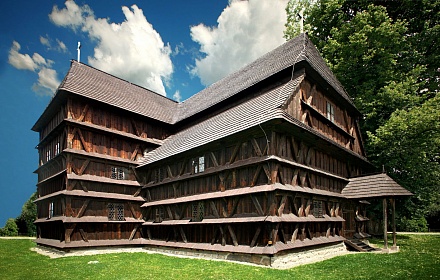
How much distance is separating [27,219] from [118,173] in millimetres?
23541

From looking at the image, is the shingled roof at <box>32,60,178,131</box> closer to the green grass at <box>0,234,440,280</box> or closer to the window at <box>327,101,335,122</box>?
the green grass at <box>0,234,440,280</box>

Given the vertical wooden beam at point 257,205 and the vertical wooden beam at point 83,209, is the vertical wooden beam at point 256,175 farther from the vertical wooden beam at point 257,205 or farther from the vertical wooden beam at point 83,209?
the vertical wooden beam at point 83,209

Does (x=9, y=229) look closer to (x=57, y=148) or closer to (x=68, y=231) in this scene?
(x=57, y=148)

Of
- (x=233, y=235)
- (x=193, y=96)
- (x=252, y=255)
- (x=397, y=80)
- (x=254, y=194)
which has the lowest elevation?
(x=252, y=255)

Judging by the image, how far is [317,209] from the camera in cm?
1691

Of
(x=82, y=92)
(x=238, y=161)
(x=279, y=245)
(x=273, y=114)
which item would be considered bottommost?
(x=279, y=245)

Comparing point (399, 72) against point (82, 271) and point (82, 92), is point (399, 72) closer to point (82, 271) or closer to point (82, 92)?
point (82, 92)

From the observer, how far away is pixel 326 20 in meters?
28.5

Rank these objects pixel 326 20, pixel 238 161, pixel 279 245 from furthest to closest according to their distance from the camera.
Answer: pixel 326 20, pixel 238 161, pixel 279 245

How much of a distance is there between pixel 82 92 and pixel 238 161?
11.6m

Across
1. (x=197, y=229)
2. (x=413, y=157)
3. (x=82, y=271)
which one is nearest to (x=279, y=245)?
(x=197, y=229)

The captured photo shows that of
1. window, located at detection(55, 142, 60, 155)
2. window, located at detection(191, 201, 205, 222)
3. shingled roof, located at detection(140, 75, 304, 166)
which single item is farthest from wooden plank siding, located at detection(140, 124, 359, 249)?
window, located at detection(55, 142, 60, 155)

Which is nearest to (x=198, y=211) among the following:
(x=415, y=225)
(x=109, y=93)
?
(x=109, y=93)

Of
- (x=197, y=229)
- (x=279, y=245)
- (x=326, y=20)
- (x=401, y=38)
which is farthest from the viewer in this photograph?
(x=326, y=20)
